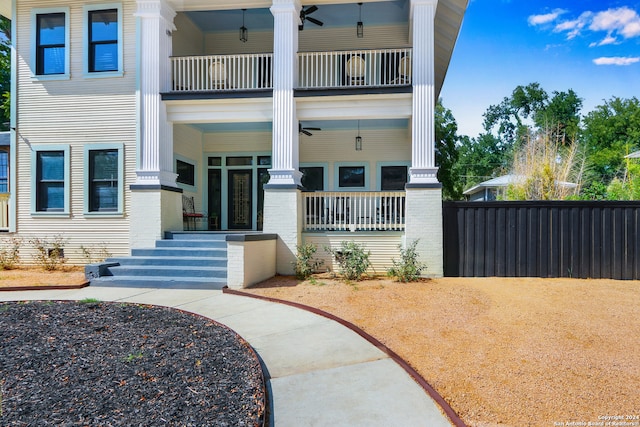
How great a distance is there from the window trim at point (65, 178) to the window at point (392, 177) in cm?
892

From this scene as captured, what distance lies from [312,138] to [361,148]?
1662 millimetres

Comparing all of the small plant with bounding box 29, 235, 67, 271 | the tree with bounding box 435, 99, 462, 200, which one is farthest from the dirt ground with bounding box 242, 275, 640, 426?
the tree with bounding box 435, 99, 462, 200

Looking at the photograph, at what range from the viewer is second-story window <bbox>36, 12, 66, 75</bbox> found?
9805mm

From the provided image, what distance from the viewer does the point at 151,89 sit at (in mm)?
9273

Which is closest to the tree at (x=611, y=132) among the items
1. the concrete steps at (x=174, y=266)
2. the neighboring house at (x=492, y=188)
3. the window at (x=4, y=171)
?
the neighboring house at (x=492, y=188)

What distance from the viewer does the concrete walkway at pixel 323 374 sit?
2811 millimetres

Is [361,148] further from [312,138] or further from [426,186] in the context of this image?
[426,186]

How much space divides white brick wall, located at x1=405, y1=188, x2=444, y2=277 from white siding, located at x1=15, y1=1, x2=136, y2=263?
7.04 metres

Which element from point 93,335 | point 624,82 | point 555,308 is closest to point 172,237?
point 93,335

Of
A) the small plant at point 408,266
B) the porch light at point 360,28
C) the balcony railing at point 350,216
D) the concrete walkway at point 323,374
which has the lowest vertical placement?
the concrete walkway at point 323,374

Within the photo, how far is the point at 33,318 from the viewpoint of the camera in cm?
505

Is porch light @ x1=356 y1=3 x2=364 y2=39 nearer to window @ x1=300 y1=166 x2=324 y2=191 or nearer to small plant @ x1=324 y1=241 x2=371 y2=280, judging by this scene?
window @ x1=300 y1=166 x2=324 y2=191

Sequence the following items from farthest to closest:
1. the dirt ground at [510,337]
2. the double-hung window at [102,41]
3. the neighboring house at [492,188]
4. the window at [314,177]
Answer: the neighboring house at [492,188]
the window at [314,177]
the double-hung window at [102,41]
the dirt ground at [510,337]

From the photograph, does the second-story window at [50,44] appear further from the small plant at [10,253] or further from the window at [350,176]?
the window at [350,176]
